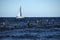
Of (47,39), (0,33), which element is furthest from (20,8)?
(47,39)

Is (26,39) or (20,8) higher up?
(20,8)

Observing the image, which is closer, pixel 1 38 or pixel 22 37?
pixel 1 38

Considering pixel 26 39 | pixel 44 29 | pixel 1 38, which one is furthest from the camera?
pixel 44 29

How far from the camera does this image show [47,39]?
326cm

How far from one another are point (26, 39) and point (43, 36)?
0.47 meters

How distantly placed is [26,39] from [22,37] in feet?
0.39

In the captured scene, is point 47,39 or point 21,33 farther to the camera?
point 21,33

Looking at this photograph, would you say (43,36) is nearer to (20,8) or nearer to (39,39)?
(39,39)

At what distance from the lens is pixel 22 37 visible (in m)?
3.57

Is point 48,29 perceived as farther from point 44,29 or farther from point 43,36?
point 43,36

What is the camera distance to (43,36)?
3.25m

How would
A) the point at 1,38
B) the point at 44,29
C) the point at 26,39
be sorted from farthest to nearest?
the point at 44,29 < the point at 26,39 < the point at 1,38

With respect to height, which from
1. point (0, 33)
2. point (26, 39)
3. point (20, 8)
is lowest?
point (26, 39)

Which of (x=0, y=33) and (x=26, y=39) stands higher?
(x=0, y=33)
